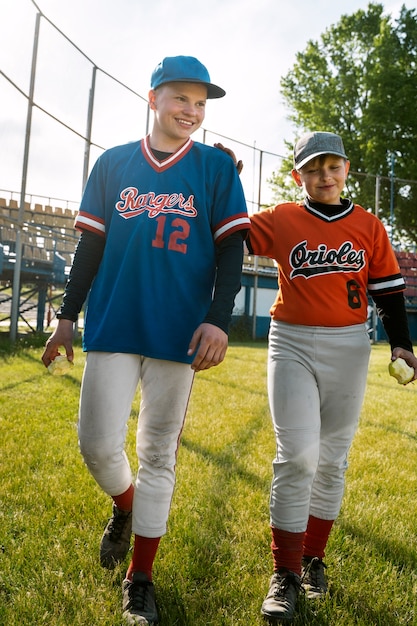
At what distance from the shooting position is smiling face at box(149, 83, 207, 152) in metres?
2.21

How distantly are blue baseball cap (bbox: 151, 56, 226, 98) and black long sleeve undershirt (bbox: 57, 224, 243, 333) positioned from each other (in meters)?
0.62

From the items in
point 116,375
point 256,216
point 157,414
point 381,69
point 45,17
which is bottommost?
point 157,414

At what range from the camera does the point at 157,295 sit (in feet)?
6.93

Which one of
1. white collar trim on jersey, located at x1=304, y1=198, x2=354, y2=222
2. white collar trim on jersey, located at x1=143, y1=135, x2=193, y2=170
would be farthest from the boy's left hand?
white collar trim on jersey, located at x1=143, y1=135, x2=193, y2=170

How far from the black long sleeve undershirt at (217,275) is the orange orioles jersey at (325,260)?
0.35 meters

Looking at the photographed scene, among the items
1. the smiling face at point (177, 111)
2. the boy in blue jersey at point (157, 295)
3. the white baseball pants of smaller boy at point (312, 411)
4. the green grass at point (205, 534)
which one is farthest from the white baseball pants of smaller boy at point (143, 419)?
the smiling face at point (177, 111)

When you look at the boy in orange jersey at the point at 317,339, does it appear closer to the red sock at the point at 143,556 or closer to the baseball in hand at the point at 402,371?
the baseball in hand at the point at 402,371

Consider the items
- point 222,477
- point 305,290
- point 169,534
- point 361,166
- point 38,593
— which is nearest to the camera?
point 38,593

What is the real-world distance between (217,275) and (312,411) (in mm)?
662

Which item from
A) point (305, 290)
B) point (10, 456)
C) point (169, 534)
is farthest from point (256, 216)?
point (10, 456)

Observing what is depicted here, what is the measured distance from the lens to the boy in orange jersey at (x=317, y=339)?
2.17 metres

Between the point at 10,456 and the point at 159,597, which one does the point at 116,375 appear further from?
the point at 10,456

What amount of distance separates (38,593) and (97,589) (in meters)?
0.21

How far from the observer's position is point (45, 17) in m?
10.0
